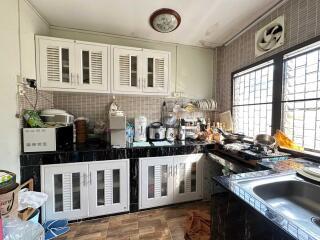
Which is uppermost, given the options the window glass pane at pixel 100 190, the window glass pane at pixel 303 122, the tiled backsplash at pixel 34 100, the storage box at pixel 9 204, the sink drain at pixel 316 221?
the tiled backsplash at pixel 34 100

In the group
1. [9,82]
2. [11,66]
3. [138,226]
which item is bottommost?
[138,226]

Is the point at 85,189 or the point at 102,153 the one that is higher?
the point at 102,153

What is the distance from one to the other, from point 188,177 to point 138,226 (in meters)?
0.84

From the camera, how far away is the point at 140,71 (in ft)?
Answer: 7.33

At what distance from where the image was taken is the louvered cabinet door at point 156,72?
2.27m

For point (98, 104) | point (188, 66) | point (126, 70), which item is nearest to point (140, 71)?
point (126, 70)

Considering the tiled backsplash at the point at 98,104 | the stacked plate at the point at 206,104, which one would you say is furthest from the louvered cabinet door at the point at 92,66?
the stacked plate at the point at 206,104

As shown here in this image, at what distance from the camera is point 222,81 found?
284 centimetres

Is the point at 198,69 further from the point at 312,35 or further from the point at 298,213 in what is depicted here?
the point at 298,213

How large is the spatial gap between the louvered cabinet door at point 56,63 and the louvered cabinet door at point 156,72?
35.2 inches

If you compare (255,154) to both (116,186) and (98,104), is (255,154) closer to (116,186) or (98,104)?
(116,186)

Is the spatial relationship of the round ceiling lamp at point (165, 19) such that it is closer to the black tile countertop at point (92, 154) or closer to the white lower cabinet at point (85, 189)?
the black tile countertop at point (92, 154)

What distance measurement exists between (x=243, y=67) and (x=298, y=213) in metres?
1.92

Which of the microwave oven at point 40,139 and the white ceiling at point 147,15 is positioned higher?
the white ceiling at point 147,15
